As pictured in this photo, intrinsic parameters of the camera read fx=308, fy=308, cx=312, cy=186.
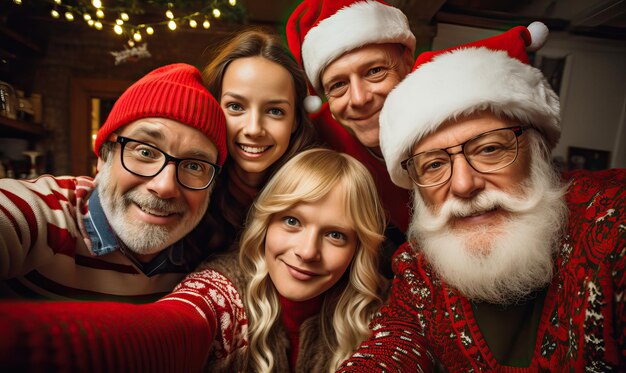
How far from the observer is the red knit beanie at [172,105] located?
1.24 m

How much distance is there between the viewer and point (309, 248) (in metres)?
1.28

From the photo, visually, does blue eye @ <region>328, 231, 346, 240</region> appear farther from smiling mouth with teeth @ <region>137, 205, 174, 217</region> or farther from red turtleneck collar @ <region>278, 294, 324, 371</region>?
smiling mouth with teeth @ <region>137, 205, 174, 217</region>

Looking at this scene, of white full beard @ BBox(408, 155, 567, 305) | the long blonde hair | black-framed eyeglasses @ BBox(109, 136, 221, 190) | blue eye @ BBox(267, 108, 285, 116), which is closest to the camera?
white full beard @ BBox(408, 155, 567, 305)

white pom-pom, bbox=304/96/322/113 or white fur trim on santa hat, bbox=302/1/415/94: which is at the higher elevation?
white fur trim on santa hat, bbox=302/1/415/94

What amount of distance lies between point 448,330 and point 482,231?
41 centimetres

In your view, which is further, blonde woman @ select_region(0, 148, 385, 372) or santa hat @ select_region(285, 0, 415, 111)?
santa hat @ select_region(285, 0, 415, 111)

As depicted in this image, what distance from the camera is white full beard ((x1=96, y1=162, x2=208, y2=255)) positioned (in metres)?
1.24

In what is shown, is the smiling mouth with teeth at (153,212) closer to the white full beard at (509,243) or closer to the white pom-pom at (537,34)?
the white full beard at (509,243)

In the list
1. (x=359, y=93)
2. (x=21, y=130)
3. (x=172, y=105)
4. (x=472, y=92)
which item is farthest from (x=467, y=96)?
(x=21, y=130)

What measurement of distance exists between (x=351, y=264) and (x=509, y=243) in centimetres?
66

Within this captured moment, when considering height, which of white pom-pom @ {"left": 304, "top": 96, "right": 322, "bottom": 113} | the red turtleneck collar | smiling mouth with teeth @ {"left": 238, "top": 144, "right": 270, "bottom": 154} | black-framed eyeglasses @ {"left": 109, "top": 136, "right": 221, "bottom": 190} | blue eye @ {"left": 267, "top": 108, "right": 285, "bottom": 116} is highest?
white pom-pom @ {"left": 304, "top": 96, "right": 322, "bottom": 113}

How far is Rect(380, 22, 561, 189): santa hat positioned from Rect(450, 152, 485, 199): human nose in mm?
164

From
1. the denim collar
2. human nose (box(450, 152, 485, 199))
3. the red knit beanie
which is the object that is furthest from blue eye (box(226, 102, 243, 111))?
human nose (box(450, 152, 485, 199))

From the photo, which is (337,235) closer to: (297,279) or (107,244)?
(297,279)
